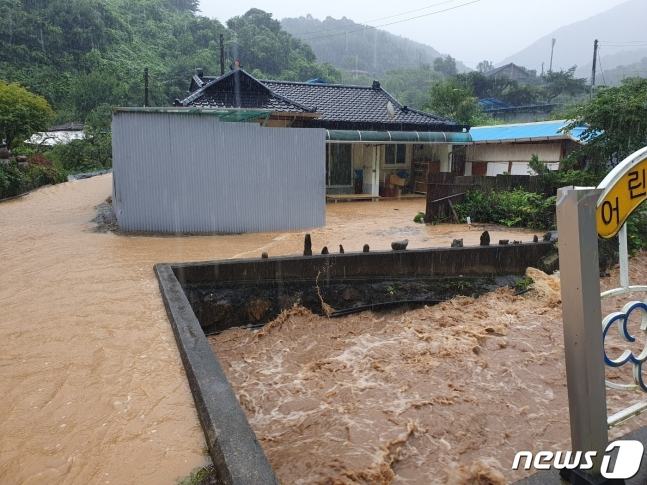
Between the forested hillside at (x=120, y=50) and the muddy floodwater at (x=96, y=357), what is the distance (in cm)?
2808

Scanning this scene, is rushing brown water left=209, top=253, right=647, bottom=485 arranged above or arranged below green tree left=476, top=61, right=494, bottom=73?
below

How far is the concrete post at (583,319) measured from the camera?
1.90m

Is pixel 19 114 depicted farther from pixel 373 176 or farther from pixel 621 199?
pixel 621 199

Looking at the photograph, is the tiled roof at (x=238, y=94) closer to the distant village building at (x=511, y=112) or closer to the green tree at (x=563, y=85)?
the distant village building at (x=511, y=112)

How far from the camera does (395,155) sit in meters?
20.3

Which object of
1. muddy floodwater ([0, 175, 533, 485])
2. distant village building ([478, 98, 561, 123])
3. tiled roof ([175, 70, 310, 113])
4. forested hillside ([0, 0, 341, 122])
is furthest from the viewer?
distant village building ([478, 98, 561, 123])

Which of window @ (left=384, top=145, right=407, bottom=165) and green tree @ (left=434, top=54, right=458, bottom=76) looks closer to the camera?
window @ (left=384, top=145, right=407, bottom=165)

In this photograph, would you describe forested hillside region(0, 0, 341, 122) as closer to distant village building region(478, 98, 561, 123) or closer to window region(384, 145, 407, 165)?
distant village building region(478, 98, 561, 123)

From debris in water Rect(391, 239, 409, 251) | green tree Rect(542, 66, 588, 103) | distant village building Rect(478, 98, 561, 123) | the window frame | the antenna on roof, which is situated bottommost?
debris in water Rect(391, 239, 409, 251)

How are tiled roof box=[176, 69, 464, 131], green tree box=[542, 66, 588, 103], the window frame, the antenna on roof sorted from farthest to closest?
1. green tree box=[542, 66, 588, 103]
2. the window frame
3. the antenna on roof
4. tiled roof box=[176, 69, 464, 131]

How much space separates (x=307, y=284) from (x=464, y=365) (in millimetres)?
3257

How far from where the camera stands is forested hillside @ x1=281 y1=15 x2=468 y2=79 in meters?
88.9

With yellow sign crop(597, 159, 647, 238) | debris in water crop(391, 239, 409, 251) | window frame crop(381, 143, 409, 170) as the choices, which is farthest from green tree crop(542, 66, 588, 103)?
yellow sign crop(597, 159, 647, 238)

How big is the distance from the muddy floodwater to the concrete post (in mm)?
2373
